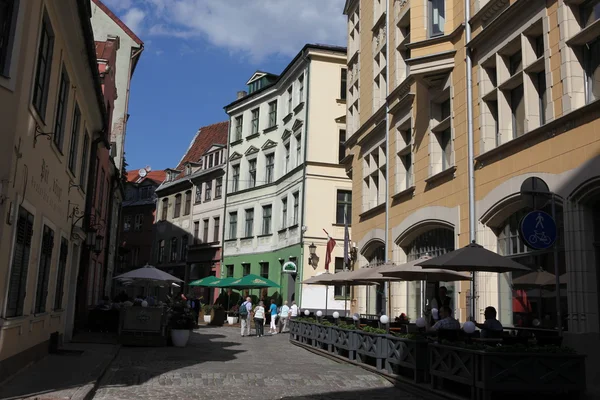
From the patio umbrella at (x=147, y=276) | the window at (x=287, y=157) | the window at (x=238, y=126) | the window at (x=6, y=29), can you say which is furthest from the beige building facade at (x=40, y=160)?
the window at (x=238, y=126)

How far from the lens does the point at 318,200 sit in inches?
1332

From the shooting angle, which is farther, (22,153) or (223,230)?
(223,230)

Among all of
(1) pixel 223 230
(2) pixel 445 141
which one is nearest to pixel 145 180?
(1) pixel 223 230

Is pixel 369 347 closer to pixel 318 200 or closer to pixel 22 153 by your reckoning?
pixel 22 153

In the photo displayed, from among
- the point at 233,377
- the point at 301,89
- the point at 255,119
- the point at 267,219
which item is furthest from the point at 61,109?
the point at 255,119

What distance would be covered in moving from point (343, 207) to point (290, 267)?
441 cm

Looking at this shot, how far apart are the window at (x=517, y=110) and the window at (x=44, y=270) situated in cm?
Answer: 1024

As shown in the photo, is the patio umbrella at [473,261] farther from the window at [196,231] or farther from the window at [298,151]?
the window at [196,231]

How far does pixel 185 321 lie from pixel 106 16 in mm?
19398

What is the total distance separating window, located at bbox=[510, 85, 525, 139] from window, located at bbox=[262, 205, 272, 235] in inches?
1000

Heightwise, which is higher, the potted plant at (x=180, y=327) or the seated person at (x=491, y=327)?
the seated person at (x=491, y=327)

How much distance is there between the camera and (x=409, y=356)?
11.7m

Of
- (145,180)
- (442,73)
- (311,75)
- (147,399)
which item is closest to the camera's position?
(147,399)

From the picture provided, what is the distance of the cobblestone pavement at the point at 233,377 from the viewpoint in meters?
10.3
